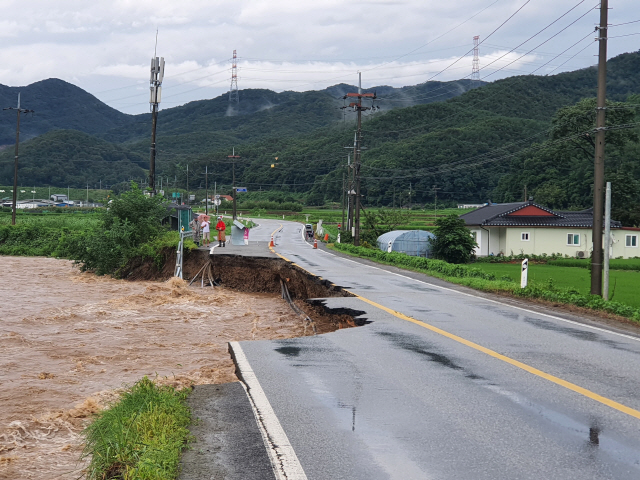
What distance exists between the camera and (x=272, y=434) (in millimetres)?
5590

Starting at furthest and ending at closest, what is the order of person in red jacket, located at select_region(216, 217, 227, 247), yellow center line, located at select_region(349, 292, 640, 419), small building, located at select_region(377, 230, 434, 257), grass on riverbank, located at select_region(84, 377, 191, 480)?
small building, located at select_region(377, 230, 434, 257) < person in red jacket, located at select_region(216, 217, 227, 247) < yellow center line, located at select_region(349, 292, 640, 419) < grass on riverbank, located at select_region(84, 377, 191, 480)

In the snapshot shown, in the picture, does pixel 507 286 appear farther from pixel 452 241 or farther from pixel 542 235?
pixel 542 235

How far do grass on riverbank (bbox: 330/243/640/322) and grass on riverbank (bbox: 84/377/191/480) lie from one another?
433 inches

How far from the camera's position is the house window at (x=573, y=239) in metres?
50.8

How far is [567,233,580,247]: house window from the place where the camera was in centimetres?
5075

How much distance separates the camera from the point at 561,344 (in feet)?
33.4

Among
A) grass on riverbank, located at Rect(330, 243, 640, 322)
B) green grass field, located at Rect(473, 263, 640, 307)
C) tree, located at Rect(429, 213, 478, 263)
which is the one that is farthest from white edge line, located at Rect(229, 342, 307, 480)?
tree, located at Rect(429, 213, 478, 263)

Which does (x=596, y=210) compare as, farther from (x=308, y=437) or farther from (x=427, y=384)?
(x=308, y=437)

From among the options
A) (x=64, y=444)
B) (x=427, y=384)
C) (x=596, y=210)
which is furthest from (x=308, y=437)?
(x=596, y=210)

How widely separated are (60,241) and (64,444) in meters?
41.9

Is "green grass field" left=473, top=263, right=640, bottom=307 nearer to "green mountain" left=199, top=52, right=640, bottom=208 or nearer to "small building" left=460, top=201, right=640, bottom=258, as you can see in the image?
"small building" left=460, top=201, right=640, bottom=258

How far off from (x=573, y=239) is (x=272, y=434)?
50.1 metres

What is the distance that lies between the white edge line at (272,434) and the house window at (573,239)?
4792cm

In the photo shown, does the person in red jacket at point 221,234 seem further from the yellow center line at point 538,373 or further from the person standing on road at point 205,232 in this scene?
the yellow center line at point 538,373
